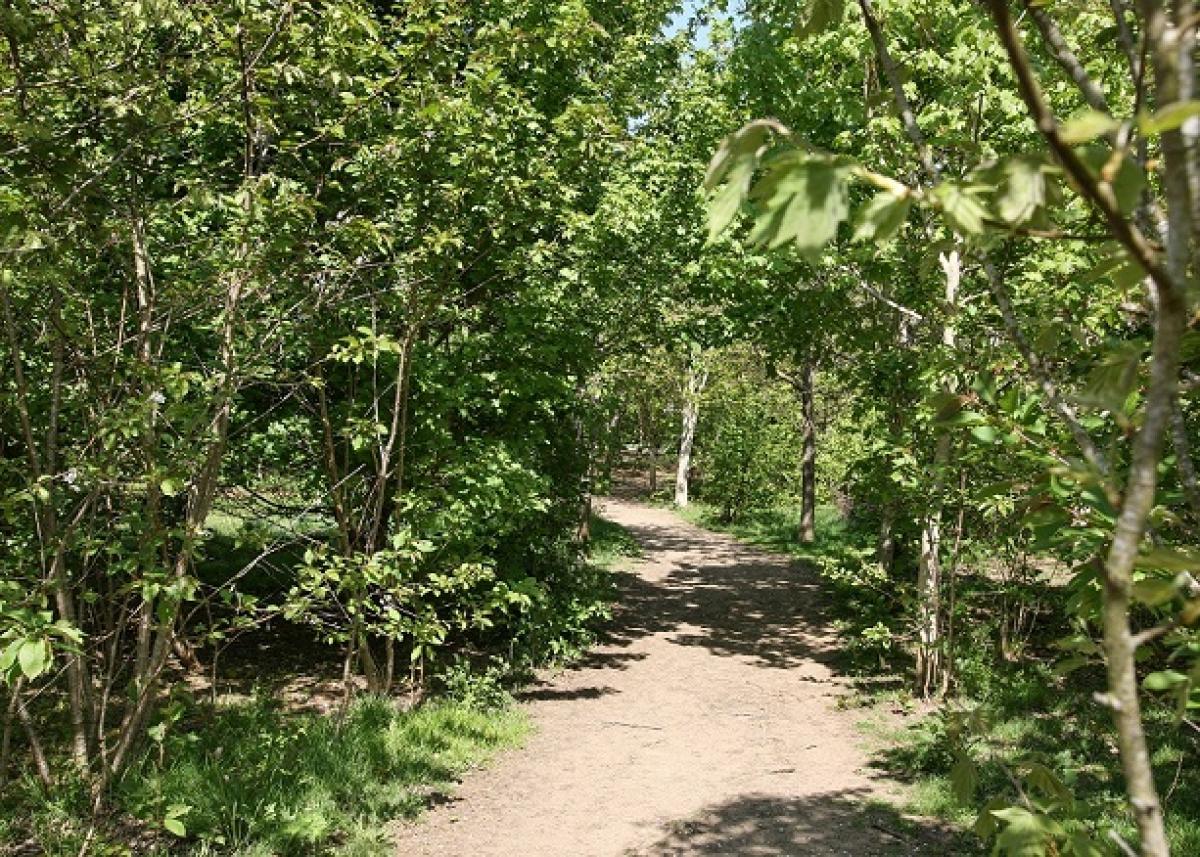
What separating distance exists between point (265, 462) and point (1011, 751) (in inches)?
247

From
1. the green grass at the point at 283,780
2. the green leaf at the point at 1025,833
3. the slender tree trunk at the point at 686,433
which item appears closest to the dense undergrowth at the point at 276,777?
the green grass at the point at 283,780

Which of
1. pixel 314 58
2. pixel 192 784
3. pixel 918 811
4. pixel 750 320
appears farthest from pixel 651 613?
pixel 314 58

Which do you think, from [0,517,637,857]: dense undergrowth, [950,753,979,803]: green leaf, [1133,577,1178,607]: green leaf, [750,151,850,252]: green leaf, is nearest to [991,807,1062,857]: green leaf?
[950,753,979,803]: green leaf

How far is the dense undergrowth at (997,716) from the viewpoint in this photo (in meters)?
5.24

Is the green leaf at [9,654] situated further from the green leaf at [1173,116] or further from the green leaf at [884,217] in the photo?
the green leaf at [1173,116]

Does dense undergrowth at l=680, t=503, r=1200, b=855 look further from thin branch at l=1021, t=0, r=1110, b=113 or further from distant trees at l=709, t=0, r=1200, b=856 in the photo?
thin branch at l=1021, t=0, r=1110, b=113

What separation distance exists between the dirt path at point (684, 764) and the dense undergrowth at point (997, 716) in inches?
13.5

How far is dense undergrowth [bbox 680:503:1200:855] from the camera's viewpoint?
5237mm

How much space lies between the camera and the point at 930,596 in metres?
7.59

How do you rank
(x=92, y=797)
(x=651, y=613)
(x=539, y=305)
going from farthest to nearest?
(x=651, y=613)
(x=539, y=305)
(x=92, y=797)

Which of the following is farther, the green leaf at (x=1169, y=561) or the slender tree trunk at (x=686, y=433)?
the slender tree trunk at (x=686, y=433)

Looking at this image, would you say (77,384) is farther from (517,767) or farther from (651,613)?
(651,613)

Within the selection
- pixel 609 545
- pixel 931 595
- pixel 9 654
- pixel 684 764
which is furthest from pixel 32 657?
pixel 609 545

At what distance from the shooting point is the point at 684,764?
643 centimetres
